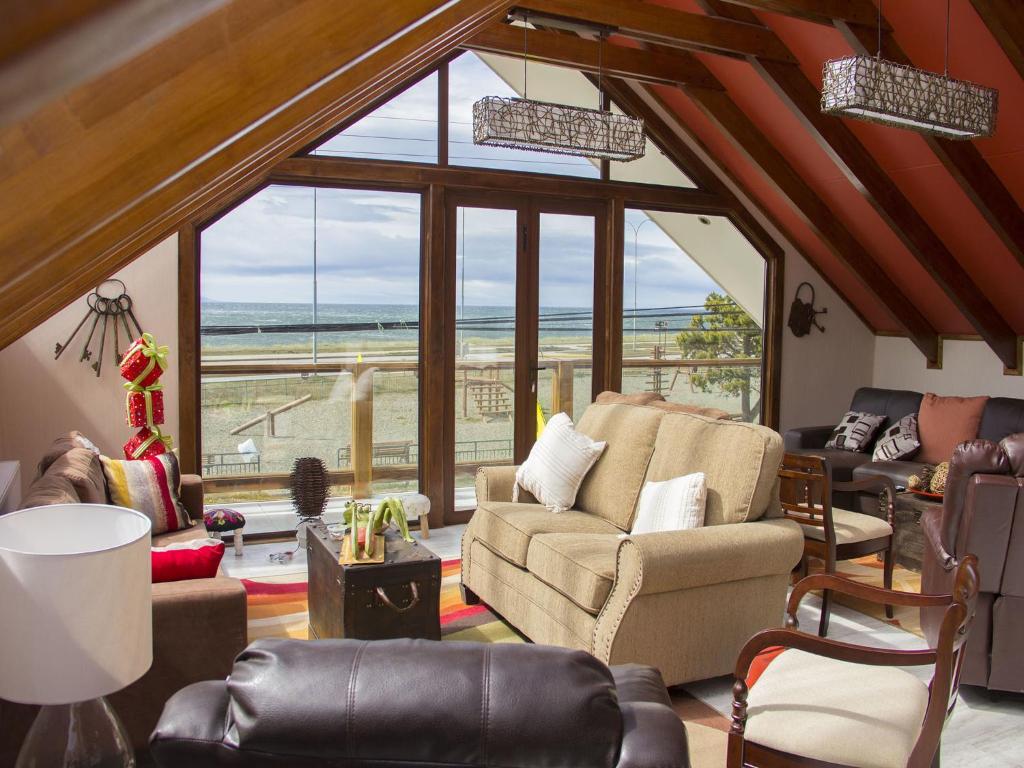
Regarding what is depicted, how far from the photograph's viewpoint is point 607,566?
3240 mm

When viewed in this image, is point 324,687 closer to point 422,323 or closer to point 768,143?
point 422,323

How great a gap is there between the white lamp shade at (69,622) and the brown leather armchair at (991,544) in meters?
2.69

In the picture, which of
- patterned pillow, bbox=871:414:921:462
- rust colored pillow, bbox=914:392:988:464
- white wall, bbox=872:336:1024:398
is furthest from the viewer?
white wall, bbox=872:336:1024:398

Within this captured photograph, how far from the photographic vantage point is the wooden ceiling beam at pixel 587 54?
527 cm

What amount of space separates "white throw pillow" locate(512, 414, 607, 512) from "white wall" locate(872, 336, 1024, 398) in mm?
3815

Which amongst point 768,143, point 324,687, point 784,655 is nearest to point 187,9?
point 324,687

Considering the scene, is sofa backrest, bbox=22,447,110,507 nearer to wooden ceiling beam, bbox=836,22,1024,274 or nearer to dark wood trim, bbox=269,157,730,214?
dark wood trim, bbox=269,157,730,214

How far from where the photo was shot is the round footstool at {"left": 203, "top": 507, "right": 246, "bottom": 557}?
188 inches

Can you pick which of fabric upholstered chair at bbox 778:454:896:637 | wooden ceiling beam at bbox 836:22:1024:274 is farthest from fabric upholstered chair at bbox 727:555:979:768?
wooden ceiling beam at bbox 836:22:1024:274

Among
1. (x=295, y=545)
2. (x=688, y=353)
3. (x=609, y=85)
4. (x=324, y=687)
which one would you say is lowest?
(x=295, y=545)

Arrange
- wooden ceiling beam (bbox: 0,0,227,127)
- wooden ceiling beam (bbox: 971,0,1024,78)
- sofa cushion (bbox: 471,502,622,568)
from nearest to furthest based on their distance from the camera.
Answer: wooden ceiling beam (bbox: 0,0,227,127) → sofa cushion (bbox: 471,502,622,568) → wooden ceiling beam (bbox: 971,0,1024,78)

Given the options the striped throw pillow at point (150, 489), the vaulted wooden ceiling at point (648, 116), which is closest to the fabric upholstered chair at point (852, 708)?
the vaulted wooden ceiling at point (648, 116)

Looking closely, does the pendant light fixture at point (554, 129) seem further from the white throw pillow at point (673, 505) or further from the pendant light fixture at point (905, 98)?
the white throw pillow at point (673, 505)

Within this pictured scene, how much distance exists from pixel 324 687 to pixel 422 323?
458cm
